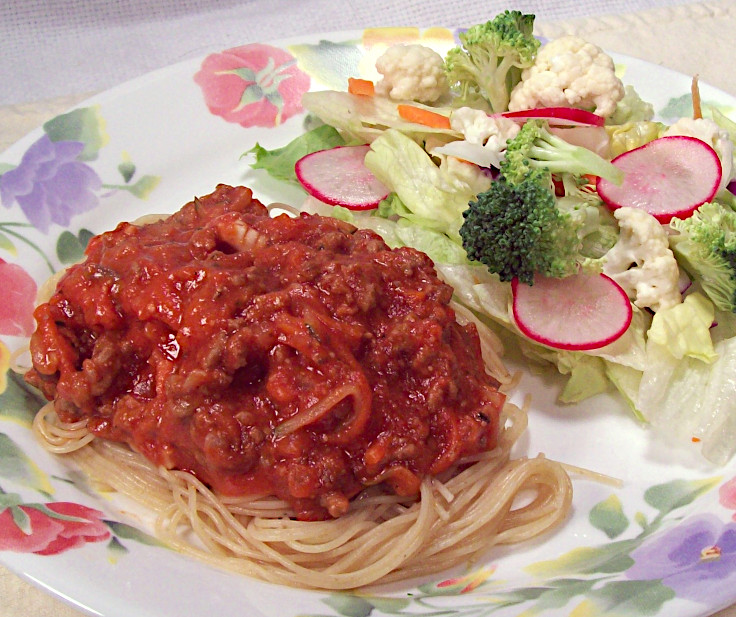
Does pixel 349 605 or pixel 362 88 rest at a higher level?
pixel 362 88

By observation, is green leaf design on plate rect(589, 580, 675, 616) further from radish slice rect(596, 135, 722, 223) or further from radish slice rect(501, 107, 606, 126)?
radish slice rect(501, 107, 606, 126)

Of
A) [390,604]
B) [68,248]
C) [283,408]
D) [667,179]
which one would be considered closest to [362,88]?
[667,179]

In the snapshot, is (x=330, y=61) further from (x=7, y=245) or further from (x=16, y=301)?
(x=16, y=301)

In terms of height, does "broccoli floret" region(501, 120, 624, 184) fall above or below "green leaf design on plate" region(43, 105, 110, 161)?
below

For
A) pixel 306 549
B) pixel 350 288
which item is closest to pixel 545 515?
pixel 306 549

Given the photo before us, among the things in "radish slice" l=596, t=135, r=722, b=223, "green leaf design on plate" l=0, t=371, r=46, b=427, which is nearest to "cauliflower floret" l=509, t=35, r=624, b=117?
"radish slice" l=596, t=135, r=722, b=223

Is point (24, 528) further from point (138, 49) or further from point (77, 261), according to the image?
point (138, 49)
